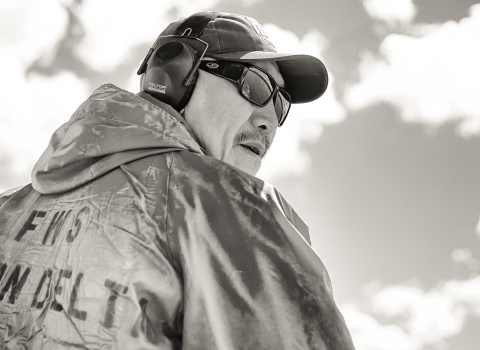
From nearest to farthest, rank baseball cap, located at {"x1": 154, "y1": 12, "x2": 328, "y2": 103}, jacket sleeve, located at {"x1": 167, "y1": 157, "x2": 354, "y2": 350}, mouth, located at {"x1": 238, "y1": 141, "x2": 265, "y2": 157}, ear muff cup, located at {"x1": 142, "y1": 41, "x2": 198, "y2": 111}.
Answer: jacket sleeve, located at {"x1": 167, "y1": 157, "x2": 354, "y2": 350}
ear muff cup, located at {"x1": 142, "y1": 41, "x2": 198, "y2": 111}
baseball cap, located at {"x1": 154, "y1": 12, "x2": 328, "y2": 103}
mouth, located at {"x1": 238, "y1": 141, "x2": 265, "y2": 157}

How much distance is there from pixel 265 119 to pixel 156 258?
1726 millimetres

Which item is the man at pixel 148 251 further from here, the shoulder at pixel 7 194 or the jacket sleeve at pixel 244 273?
the shoulder at pixel 7 194

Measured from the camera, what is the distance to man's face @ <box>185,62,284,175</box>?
9.06 ft

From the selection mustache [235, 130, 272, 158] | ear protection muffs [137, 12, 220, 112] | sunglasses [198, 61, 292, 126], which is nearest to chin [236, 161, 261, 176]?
mustache [235, 130, 272, 158]

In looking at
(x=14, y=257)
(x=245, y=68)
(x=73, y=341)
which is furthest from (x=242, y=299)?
(x=245, y=68)

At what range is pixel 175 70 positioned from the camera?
276 centimetres

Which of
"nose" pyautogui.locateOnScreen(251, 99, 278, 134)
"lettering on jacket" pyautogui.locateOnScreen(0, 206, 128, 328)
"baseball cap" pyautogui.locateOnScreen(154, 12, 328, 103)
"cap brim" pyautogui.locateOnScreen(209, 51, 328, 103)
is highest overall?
"cap brim" pyautogui.locateOnScreen(209, 51, 328, 103)

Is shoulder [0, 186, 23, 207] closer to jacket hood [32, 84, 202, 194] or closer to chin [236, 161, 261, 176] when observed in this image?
jacket hood [32, 84, 202, 194]

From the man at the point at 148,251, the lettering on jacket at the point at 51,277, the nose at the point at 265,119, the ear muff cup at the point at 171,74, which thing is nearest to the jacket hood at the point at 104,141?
the man at the point at 148,251

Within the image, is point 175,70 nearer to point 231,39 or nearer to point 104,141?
point 231,39

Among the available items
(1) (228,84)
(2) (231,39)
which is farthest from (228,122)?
(2) (231,39)

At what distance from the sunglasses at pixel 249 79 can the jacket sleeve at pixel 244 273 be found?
128 cm

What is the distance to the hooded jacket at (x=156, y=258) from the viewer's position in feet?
5.16

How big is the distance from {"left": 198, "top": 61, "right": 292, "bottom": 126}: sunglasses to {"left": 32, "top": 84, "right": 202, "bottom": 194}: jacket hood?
3.21 feet
